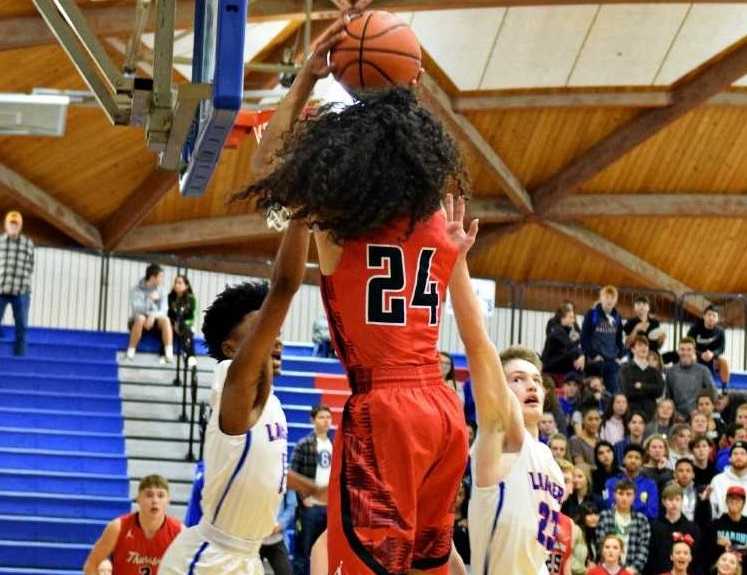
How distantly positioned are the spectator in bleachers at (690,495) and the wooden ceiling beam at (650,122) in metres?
7.72

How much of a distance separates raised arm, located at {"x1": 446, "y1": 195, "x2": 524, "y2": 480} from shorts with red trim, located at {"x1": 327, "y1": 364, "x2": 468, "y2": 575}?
343mm

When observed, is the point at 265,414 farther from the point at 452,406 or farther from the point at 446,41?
the point at 446,41

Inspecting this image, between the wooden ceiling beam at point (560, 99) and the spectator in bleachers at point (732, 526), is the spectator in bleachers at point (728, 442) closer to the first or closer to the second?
the spectator in bleachers at point (732, 526)

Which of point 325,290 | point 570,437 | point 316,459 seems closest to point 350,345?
point 325,290

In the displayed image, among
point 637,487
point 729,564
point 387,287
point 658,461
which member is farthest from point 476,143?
point 387,287

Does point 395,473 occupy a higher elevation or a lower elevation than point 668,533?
higher

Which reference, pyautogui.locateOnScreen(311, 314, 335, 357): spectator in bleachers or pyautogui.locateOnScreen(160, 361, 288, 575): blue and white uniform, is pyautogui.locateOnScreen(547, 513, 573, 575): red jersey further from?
pyautogui.locateOnScreen(311, 314, 335, 357): spectator in bleachers

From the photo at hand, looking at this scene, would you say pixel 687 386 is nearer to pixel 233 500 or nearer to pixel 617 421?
pixel 617 421

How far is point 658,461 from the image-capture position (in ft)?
52.5

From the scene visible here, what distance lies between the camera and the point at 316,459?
47.2 feet

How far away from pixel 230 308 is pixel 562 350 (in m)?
13.8

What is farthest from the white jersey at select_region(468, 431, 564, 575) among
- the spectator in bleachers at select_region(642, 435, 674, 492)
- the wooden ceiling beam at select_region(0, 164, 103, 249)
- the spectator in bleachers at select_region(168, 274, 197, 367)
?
the wooden ceiling beam at select_region(0, 164, 103, 249)

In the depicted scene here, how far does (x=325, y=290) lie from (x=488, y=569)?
7.72 feet

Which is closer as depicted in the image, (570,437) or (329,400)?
(570,437)
